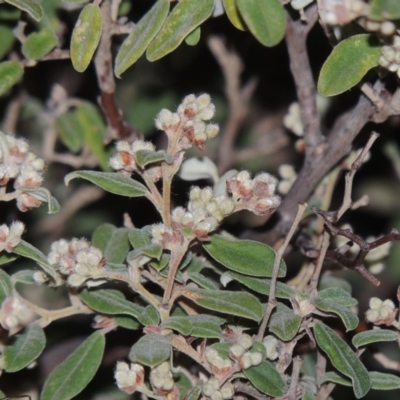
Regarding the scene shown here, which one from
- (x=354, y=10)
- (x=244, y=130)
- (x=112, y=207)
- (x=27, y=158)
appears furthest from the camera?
(x=244, y=130)

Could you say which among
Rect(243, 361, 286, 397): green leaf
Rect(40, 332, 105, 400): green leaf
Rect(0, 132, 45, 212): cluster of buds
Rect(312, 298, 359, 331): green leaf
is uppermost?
Rect(0, 132, 45, 212): cluster of buds

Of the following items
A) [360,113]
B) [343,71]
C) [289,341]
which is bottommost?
[289,341]

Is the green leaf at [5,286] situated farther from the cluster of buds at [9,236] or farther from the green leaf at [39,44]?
the green leaf at [39,44]

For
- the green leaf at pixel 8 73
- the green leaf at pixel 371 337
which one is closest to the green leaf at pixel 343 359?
the green leaf at pixel 371 337

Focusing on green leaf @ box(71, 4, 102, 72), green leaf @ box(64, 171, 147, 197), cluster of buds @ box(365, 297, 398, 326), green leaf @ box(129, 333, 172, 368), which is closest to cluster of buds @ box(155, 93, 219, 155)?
green leaf @ box(64, 171, 147, 197)

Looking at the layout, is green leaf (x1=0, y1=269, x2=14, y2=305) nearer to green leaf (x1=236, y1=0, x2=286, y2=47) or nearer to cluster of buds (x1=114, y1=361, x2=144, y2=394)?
cluster of buds (x1=114, y1=361, x2=144, y2=394)

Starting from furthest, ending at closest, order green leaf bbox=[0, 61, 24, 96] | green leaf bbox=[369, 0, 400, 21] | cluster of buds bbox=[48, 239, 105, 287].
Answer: green leaf bbox=[0, 61, 24, 96] < cluster of buds bbox=[48, 239, 105, 287] < green leaf bbox=[369, 0, 400, 21]

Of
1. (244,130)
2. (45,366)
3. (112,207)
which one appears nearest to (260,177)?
(45,366)

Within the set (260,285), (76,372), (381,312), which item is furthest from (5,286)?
(381,312)

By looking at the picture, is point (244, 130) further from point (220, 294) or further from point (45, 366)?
point (220, 294)
